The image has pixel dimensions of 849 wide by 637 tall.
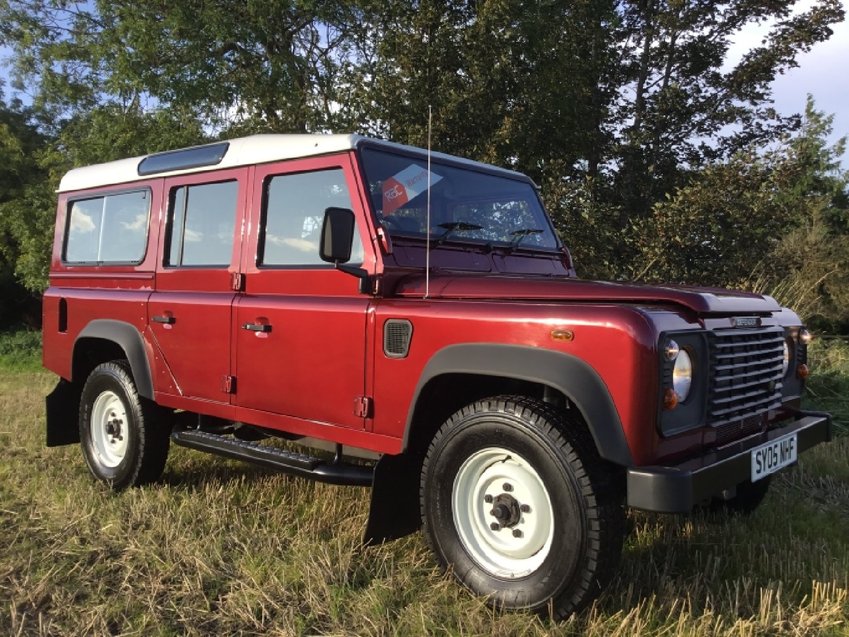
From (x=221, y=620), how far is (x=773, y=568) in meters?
2.49

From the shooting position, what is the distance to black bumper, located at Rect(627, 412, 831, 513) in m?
2.42

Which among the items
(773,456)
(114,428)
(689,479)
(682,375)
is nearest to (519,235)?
(682,375)

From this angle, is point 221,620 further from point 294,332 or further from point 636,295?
point 636,295

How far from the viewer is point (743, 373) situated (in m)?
2.97

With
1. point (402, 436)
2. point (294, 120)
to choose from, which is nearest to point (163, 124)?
point (294, 120)

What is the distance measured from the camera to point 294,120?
35.6 feet

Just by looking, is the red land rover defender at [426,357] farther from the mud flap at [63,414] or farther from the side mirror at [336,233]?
the mud flap at [63,414]

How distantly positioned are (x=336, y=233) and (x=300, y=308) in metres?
0.63

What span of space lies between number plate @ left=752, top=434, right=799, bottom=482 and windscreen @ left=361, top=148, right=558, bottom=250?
1709 mm

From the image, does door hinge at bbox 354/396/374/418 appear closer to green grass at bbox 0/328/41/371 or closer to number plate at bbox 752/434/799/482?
→ number plate at bbox 752/434/799/482

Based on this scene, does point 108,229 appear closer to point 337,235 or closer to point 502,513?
point 337,235

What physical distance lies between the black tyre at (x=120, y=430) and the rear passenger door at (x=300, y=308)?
1.02 m

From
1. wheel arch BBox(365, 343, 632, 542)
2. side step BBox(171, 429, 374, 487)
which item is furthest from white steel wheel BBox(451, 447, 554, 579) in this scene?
side step BBox(171, 429, 374, 487)

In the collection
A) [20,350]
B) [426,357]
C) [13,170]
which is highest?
[13,170]
